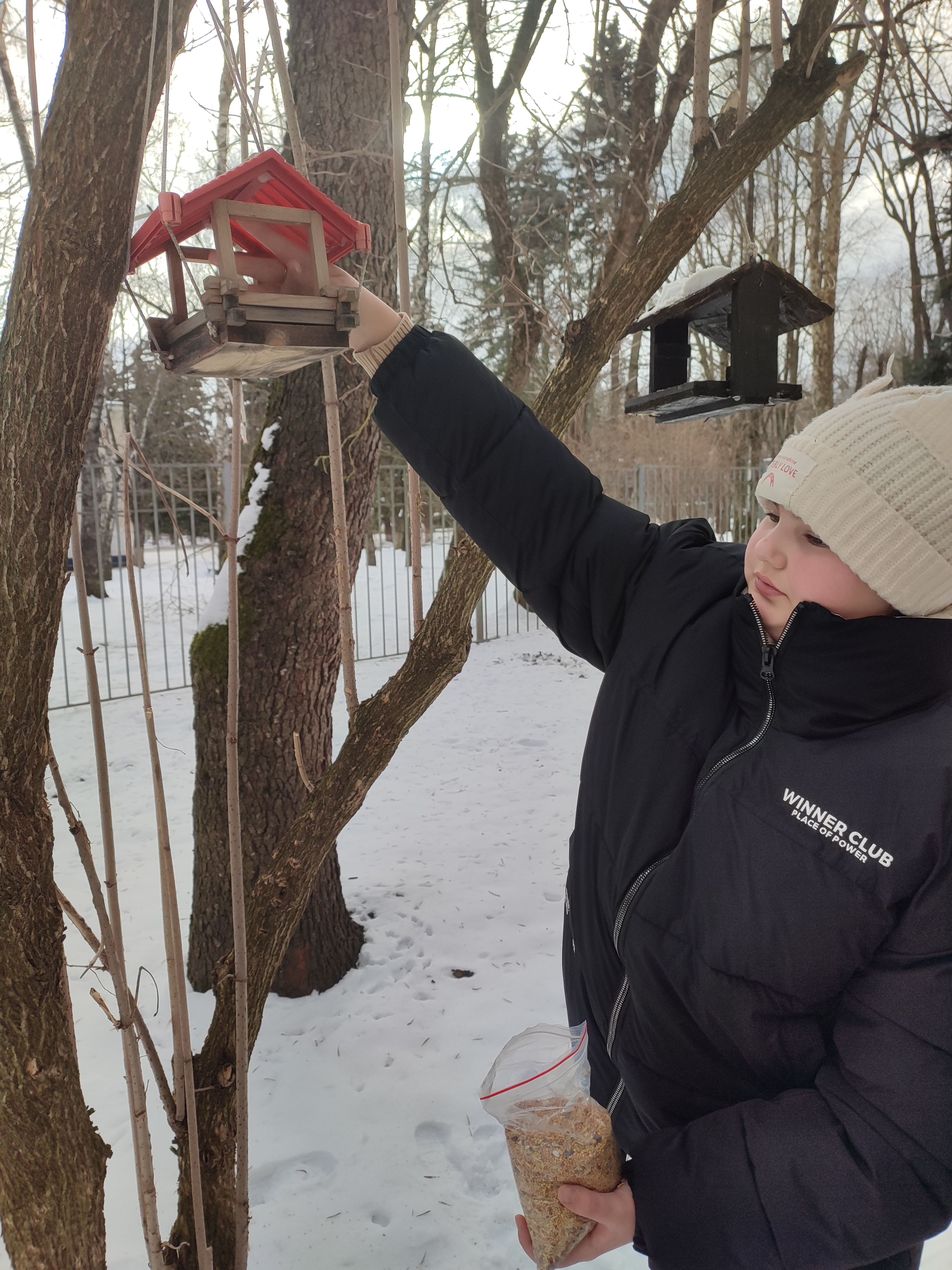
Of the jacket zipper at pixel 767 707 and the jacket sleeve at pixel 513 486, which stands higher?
the jacket sleeve at pixel 513 486

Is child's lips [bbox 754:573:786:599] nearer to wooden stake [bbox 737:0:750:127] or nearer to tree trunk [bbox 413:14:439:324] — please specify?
wooden stake [bbox 737:0:750:127]

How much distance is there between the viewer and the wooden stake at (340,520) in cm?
128

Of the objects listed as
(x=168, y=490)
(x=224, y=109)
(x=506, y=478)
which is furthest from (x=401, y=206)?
(x=224, y=109)

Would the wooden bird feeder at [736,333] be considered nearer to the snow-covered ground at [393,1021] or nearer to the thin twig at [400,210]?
the thin twig at [400,210]

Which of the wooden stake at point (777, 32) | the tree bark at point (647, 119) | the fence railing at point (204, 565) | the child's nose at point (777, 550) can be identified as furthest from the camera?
the fence railing at point (204, 565)

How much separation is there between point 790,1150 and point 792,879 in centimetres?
29

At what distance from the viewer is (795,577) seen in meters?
1.08

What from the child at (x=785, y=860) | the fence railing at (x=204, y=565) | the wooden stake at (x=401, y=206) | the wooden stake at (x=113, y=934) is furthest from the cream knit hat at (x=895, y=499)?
the fence railing at (x=204, y=565)

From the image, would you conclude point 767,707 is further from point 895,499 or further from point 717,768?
point 895,499

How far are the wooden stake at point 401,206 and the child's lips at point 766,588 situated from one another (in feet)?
1.72

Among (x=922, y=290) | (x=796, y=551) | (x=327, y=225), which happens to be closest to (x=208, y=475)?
(x=327, y=225)

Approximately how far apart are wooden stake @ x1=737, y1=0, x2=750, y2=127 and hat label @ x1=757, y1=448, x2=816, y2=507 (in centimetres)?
150

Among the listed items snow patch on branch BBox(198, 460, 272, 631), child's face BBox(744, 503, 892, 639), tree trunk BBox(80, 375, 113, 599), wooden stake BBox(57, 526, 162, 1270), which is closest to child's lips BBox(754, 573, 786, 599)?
child's face BBox(744, 503, 892, 639)

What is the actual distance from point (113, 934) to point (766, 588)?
1022 mm
